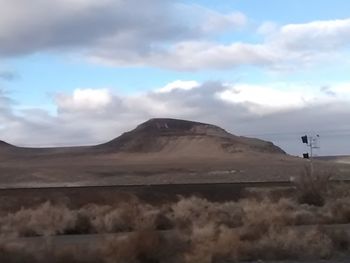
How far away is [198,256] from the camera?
66.9 ft

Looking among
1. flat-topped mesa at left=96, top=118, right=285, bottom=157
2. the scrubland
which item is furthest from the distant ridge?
the scrubland

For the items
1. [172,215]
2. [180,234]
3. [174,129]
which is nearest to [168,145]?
[174,129]

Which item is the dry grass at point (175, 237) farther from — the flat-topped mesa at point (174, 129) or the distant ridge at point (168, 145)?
the flat-topped mesa at point (174, 129)

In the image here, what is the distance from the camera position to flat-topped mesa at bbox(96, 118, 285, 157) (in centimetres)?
16838

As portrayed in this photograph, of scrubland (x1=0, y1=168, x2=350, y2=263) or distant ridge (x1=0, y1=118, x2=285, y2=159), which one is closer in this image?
scrubland (x1=0, y1=168, x2=350, y2=263)

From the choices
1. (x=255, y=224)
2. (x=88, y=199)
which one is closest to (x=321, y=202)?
(x=88, y=199)

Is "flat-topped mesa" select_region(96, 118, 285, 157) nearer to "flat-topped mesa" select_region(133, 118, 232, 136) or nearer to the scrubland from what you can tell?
"flat-topped mesa" select_region(133, 118, 232, 136)

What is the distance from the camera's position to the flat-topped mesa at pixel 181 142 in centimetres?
16838

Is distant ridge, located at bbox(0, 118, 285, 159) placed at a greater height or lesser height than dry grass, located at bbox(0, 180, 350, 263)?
greater

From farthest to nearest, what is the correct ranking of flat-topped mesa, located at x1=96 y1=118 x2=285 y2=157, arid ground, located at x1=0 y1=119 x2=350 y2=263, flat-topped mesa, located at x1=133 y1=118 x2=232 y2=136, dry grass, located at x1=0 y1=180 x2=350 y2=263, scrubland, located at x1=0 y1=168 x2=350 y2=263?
flat-topped mesa, located at x1=133 y1=118 x2=232 y2=136 < flat-topped mesa, located at x1=96 y1=118 x2=285 y2=157 < arid ground, located at x1=0 y1=119 x2=350 y2=263 < scrubland, located at x1=0 y1=168 x2=350 y2=263 < dry grass, located at x1=0 y1=180 x2=350 y2=263

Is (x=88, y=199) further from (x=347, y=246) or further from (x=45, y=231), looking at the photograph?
(x=347, y=246)

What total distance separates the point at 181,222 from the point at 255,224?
639cm

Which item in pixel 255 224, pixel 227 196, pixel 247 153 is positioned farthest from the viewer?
pixel 247 153

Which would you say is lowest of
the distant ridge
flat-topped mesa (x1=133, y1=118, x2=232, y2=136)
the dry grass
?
the dry grass
